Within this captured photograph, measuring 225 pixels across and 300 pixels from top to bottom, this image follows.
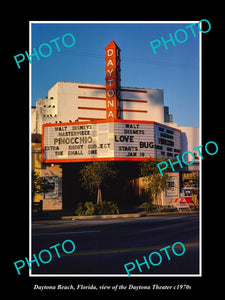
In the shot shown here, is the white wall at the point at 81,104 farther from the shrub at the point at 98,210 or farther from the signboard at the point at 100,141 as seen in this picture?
the shrub at the point at 98,210

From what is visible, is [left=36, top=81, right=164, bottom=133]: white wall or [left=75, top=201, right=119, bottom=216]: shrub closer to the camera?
[left=75, top=201, right=119, bottom=216]: shrub

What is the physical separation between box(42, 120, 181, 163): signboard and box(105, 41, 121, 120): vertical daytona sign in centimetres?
931

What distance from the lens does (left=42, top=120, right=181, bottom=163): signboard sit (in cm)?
2892

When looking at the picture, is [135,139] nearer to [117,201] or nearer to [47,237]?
[117,201]

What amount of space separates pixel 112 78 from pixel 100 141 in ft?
51.5

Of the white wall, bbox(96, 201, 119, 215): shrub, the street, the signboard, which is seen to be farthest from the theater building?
the street

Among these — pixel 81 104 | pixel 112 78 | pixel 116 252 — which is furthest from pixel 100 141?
pixel 81 104

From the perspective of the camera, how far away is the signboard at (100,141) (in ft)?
94.9

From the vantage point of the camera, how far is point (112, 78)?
1672 inches

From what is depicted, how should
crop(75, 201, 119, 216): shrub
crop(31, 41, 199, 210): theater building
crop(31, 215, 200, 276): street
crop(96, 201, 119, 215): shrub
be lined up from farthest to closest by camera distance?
crop(31, 41, 199, 210): theater building, crop(96, 201, 119, 215): shrub, crop(75, 201, 119, 216): shrub, crop(31, 215, 200, 276): street

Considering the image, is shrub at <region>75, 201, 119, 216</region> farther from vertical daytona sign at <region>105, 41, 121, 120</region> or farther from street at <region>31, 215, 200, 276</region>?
vertical daytona sign at <region>105, 41, 121, 120</region>

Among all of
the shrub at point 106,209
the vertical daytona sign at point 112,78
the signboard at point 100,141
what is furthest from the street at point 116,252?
the vertical daytona sign at point 112,78

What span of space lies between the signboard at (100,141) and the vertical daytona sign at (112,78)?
9.31 metres

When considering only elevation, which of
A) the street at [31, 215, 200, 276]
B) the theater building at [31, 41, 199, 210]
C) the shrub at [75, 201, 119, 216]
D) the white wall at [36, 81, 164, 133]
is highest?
the white wall at [36, 81, 164, 133]
